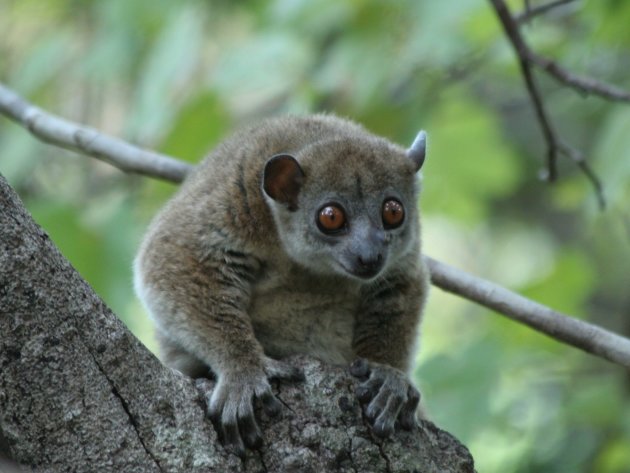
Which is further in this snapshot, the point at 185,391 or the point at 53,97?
the point at 53,97

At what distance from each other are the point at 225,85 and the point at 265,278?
1.98 metres

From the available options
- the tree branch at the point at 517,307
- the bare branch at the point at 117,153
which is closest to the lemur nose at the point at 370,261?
the tree branch at the point at 517,307

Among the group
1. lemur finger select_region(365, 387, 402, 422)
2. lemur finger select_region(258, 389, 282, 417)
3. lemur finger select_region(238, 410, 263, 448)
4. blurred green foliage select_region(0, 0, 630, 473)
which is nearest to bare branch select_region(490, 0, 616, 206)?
blurred green foliage select_region(0, 0, 630, 473)

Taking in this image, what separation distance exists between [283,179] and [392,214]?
0.49m

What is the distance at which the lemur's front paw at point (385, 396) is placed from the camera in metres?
3.24

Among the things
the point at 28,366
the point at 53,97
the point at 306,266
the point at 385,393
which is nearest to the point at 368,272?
the point at 306,266

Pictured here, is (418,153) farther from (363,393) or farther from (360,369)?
(363,393)

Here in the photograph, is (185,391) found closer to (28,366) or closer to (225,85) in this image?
(28,366)

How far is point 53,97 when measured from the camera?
24.8 feet

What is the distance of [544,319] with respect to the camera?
4.17 meters

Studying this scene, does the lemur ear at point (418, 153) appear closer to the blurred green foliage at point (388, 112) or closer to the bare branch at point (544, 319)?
the bare branch at point (544, 319)

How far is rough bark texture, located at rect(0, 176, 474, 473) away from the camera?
2670 millimetres

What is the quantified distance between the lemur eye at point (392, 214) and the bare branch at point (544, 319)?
16.3 inches

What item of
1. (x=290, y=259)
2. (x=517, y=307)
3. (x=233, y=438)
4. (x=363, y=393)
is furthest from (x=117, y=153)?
(x=233, y=438)
